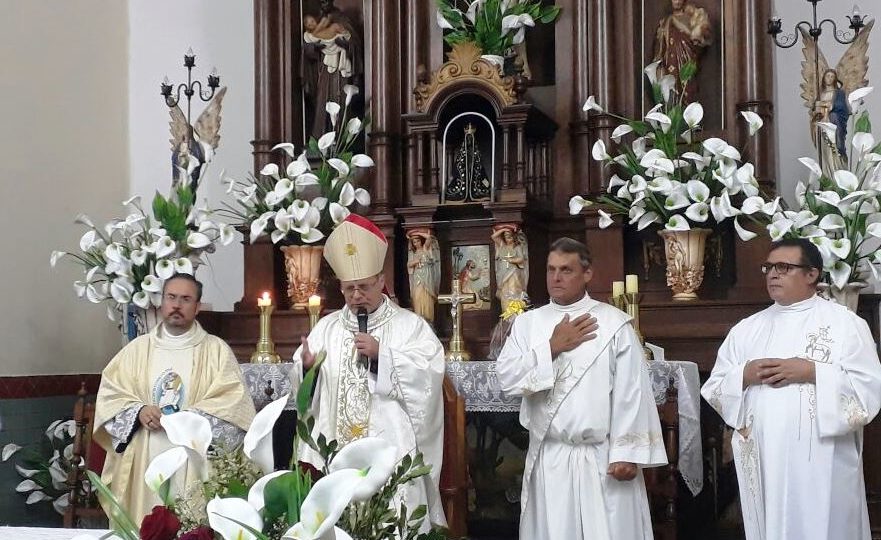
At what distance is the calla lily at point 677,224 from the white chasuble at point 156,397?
2.53 metres

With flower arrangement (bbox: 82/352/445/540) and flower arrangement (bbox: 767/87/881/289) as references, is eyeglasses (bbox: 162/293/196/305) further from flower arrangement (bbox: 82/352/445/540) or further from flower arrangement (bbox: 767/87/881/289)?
flower arrangement (bbox: 82/352/445/540)

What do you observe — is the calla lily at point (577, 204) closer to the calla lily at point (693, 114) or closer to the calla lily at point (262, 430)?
the calla lily at point (693, 114)

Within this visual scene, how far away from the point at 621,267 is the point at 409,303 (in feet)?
4.54

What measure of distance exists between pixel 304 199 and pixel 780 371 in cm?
360

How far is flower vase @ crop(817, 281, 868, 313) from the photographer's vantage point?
19.2 feet

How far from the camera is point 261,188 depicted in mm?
7180

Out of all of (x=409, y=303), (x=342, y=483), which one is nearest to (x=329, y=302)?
(x=409, y=303)

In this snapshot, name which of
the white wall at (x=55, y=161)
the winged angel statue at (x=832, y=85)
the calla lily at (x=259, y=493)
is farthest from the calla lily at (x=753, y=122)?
the calla lily at (x=259, y=493)

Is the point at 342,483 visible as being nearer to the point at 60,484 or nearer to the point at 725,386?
the point at 725,386

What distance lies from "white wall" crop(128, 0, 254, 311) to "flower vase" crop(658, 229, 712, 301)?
348cm

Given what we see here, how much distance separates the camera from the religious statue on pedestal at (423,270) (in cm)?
686

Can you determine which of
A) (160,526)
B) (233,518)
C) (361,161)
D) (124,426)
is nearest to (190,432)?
(160,526)

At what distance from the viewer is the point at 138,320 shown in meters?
7.33

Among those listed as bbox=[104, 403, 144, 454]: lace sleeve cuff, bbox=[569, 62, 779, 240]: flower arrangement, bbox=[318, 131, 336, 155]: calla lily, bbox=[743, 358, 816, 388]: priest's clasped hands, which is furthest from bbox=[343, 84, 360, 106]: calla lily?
bbox=[743, 358, 816, 388]: priest's clasped hands
